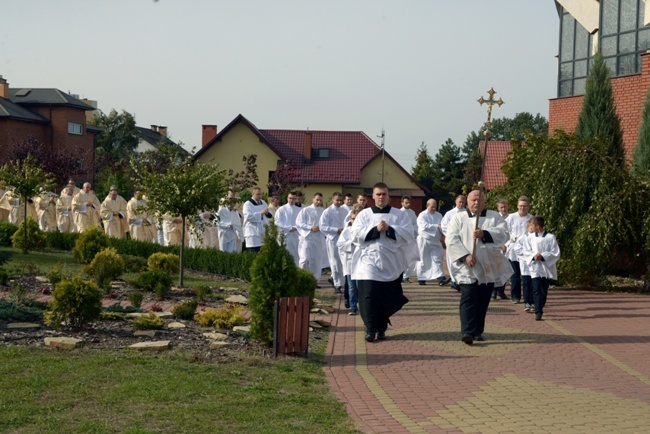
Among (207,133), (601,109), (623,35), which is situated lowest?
(601,109)

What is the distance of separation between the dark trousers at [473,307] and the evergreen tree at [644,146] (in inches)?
390

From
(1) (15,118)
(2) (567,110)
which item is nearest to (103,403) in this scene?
(2) (567,110)

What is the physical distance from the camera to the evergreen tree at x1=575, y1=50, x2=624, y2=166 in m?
22.1

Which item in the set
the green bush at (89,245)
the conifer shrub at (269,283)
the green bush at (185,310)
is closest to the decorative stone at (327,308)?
the green bush at (185,310)

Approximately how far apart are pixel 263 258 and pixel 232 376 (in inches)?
78.4

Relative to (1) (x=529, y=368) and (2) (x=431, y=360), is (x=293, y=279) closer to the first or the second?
(2) (x=431, y=360)

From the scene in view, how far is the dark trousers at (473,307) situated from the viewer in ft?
37.2

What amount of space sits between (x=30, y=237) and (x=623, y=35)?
15628 millimetres

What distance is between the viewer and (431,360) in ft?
33.5

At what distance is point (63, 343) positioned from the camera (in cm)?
976

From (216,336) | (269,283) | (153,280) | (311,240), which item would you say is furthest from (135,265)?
(269,283)

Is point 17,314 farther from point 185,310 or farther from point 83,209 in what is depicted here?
point 83,209

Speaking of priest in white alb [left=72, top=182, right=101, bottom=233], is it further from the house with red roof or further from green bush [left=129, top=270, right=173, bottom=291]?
the house with red roof

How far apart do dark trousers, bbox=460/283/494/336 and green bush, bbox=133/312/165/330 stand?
350cm
